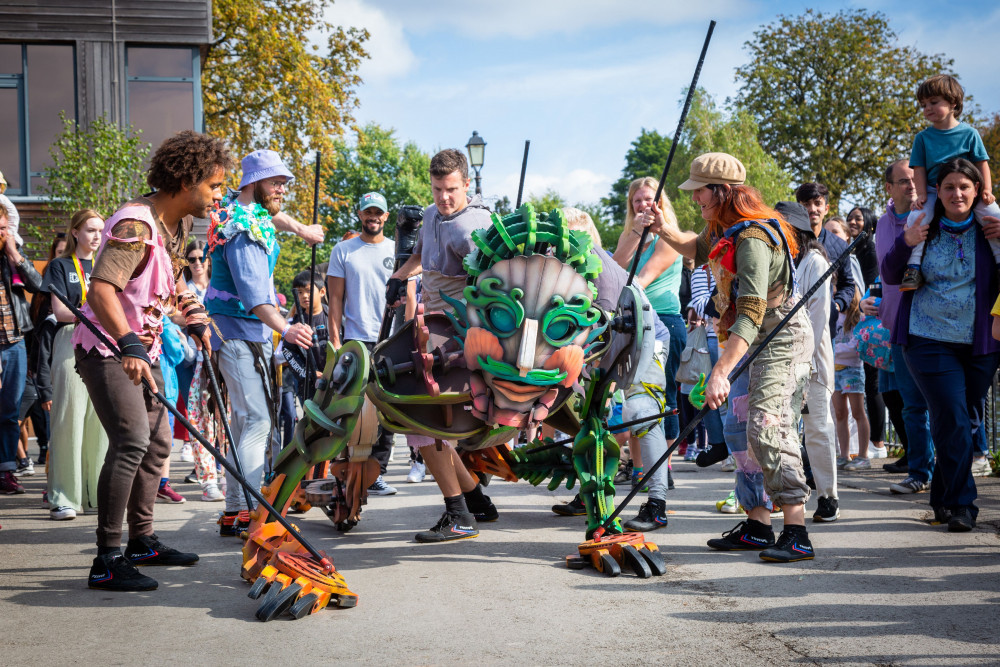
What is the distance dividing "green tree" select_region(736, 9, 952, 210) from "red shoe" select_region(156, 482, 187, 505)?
2821 cm

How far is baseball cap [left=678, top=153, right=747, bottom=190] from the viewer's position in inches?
190

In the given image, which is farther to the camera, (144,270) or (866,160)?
(866,160)

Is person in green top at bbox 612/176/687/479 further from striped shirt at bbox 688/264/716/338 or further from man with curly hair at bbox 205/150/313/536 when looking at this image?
man with curly hair at bbox 205/150/313/536

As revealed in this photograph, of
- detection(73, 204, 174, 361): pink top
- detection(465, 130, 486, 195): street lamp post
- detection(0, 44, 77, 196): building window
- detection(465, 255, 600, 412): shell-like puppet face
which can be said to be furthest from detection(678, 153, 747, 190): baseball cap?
detection(0, 44, 77, 196): building window

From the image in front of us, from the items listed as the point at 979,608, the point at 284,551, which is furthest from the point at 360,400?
the point at 979,608

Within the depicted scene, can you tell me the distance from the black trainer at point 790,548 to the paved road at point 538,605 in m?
0.09

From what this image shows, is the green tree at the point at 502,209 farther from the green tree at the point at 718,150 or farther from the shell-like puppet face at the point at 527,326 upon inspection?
the green tree at the point at 718,150

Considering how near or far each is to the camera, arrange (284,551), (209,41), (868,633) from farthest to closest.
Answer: (209,41), (284,551), (868,633)

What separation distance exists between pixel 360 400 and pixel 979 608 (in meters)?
2.83

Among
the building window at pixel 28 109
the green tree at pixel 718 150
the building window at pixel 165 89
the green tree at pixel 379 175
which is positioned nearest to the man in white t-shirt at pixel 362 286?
the building window at pixel 165 89

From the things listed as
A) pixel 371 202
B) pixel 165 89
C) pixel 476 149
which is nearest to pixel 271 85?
pixel 165 89

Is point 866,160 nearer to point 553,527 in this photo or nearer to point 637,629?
point 553,527

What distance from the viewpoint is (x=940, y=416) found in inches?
217

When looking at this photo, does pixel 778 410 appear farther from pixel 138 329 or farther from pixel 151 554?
pixel 151 554
